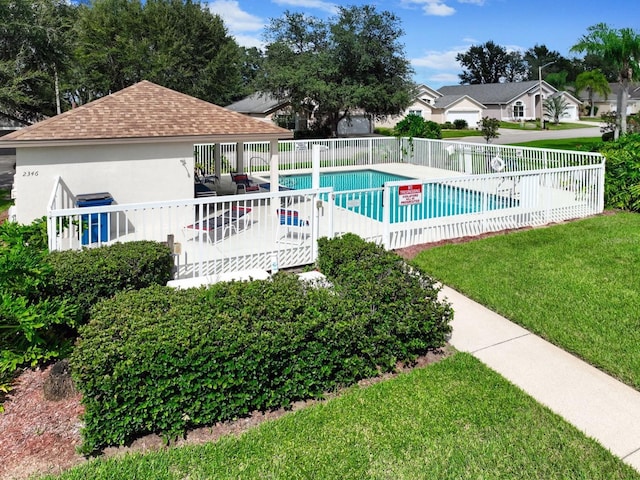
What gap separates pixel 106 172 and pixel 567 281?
8148mm

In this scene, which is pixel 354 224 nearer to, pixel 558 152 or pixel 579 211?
pixel 579 211

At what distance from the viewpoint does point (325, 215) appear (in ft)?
32.5

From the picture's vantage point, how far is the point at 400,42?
30.2 metres

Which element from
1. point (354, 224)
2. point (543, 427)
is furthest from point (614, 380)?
point (354, 224)

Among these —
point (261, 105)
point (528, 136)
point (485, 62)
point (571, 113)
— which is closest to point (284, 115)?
point (261, 105)

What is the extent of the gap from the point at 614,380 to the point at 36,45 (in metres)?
25.3

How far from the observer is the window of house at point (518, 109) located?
57.0 m

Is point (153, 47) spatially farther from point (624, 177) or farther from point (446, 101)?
point (446, 101)

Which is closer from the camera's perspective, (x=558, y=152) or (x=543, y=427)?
(x=543, y=427)

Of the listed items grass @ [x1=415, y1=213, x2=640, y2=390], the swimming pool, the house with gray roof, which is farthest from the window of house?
grass @ [x1=415, y1=213, x2=640, y2=390]

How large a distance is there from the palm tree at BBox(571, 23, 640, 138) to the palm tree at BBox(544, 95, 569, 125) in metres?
31.7

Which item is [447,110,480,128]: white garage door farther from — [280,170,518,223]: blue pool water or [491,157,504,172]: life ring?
[280,170,518,223]: blue pool water

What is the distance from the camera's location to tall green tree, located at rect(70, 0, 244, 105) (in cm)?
3209

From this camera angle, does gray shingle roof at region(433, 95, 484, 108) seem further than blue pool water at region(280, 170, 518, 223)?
Yes
